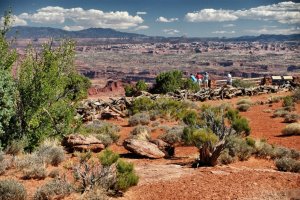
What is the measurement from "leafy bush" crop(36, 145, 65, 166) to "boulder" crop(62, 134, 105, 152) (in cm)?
158

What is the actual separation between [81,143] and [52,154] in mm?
2124

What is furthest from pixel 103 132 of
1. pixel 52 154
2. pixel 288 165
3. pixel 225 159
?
pixel 288 165

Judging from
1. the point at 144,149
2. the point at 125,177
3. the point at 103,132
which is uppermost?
the point at 125,177

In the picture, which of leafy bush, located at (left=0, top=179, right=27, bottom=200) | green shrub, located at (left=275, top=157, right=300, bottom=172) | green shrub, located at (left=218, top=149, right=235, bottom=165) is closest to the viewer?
leafy bush, located at (left=0, top=179, right=27, bottom=200)

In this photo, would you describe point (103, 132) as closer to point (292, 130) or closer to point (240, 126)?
point (240, 126)

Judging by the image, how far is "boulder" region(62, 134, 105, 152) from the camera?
46.0 feet

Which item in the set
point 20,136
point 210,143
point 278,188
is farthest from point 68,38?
point 278,188

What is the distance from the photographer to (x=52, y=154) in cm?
1211

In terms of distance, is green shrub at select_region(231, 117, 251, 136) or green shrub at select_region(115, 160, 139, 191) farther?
green shrub at select_region(231, 117, 251, 136)

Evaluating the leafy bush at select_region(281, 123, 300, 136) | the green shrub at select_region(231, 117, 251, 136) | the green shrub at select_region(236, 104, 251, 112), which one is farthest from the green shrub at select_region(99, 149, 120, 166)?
the green shrub at select_region(236, 104, 251, 112)

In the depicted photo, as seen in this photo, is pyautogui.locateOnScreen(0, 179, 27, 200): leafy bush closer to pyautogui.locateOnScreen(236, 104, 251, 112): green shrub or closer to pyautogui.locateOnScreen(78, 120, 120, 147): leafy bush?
pyautogui.locateOnScreen(78, 120, 120, 147): leafy bush

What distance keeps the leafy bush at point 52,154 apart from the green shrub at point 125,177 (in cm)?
307

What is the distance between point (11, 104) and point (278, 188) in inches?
Result: 326

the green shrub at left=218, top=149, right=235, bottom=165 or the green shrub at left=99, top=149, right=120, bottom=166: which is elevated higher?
the green shrub at left=99, top=149, right=120, bottom=166
